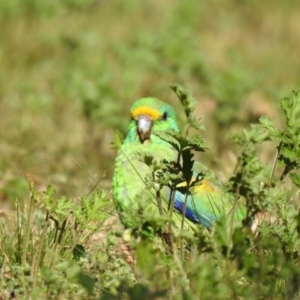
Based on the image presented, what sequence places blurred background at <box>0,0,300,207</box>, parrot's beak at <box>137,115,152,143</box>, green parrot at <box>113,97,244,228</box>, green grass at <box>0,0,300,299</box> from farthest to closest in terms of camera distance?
blurred background at <box>0,0,300,207</box> < parrot's beak at <box>137,115,152,143</box> < green parrot at <box>113,97,244,228</box> < green grass at <box>0,0,300,299</box>

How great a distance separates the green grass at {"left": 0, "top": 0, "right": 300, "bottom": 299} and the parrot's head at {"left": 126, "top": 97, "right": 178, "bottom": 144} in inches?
14.7

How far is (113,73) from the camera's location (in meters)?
6.67

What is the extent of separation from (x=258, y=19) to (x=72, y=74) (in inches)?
131

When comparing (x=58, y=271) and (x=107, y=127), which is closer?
(x=58, y=271)

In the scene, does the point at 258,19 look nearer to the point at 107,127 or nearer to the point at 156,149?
the point at 107,127

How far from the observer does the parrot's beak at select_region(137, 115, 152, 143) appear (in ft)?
12.8

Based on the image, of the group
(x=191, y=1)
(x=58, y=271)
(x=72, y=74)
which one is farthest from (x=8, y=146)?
(x=191, y=1)

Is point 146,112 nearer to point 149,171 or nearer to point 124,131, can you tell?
point 149,171

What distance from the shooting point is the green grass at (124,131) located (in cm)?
249

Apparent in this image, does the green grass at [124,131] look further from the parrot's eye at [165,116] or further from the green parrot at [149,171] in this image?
the parrot's eye at [165,116]

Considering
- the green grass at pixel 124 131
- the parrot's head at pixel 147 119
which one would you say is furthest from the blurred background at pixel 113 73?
the parrot's head at pixel 147 119

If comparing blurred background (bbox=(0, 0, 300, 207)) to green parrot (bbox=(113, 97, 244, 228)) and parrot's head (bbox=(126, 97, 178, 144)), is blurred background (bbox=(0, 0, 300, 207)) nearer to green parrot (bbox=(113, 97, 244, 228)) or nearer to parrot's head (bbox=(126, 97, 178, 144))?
green parrot (bbox=(113, 97, 244, 228))

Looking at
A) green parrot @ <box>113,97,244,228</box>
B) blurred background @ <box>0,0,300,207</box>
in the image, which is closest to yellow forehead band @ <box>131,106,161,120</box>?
green parrot @ <box>113,97,244,228</box>

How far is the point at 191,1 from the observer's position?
884 centimetres
